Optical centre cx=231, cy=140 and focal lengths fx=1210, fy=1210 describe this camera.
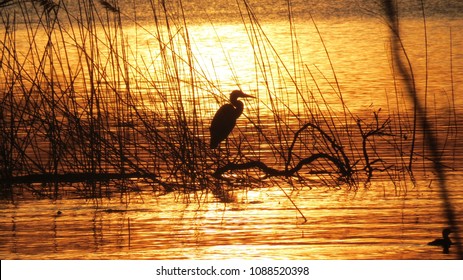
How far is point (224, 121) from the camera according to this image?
568 cm

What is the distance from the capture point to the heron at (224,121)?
5.56m

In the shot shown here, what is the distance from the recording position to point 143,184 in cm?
506

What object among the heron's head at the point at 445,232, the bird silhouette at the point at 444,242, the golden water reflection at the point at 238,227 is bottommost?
the golden water reflection at the point at 238,227

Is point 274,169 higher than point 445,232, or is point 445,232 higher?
point 445,232

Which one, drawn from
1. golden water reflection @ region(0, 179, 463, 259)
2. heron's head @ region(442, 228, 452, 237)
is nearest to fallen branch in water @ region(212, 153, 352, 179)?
golden water reflection @ region(0, 179, 463, 259)

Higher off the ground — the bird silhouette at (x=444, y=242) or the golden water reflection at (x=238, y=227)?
the bird silhouette at (x=444, y=242)

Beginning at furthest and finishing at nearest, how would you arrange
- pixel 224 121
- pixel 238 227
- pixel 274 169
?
pixel 224 121 < pixel 274 169 < pixel 238 227

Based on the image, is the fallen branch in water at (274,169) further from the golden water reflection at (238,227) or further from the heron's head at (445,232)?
the heron's head at (445,232)

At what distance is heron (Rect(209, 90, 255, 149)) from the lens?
5559 mm

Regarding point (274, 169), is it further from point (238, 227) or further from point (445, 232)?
point (445, 232)

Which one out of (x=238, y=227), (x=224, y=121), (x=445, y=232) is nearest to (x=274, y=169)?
(x=224, y=121)

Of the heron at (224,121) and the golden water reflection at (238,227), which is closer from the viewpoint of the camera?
the golden water reflection at (238,227)

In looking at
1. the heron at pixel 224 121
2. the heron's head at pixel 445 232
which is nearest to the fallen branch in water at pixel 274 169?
the heron at pixel 224 121

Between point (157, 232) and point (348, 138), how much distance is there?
1844 millimetres
